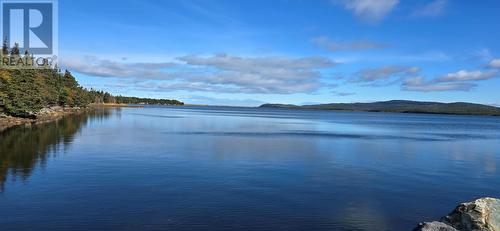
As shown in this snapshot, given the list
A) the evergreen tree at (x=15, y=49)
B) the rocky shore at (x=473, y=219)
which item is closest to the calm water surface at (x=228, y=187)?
the rocky shore at (x=473, y=219)

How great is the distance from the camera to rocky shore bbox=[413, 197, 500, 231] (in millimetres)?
15055

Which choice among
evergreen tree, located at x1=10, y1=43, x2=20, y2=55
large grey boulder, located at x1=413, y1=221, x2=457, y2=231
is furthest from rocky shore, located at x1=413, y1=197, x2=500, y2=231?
evergreen tree, located at x1=10, y1=43, x2=20, y2=55

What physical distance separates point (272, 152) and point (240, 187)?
58.6 ft

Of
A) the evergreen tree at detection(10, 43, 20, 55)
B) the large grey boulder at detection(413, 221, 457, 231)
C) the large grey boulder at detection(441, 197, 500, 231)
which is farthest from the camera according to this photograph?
the evergreen tree at detection(10, 43, 20, 55)

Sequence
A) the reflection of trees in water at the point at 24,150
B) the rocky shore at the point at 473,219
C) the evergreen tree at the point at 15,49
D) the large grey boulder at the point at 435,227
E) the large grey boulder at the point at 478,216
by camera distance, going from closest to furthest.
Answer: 1. the large grey boulder at the point at 435,227
2. the rocky shore at the point at 473,219
3. the large grey boulder at the point at 478,216
4. the reflection of trees in water at the point at 24,150
5. the evergreen tree at the point at 15,49

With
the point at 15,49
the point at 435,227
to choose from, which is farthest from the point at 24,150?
the point at 15,49

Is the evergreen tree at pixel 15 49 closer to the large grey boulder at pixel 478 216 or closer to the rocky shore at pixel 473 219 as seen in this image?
the rocky shore at pixel 473 219

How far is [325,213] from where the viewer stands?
67.6ft

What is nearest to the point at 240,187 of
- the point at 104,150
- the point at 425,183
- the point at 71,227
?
the point at 71,227

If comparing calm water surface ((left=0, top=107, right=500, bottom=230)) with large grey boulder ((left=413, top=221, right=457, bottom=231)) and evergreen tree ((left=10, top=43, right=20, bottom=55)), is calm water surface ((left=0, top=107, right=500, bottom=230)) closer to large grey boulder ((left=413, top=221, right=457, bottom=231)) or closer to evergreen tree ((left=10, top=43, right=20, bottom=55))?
large grey boulder ((left=413, top=221, right=457, bottom=231))

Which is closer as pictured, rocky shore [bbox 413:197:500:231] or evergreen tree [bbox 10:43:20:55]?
rocky shore [bbox 413:197:500:231]

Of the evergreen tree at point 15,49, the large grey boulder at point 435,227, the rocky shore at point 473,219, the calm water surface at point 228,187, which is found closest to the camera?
the large grey boulder at point 435,227

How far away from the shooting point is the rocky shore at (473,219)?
1505cm

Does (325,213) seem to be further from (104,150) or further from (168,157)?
(104,150)
